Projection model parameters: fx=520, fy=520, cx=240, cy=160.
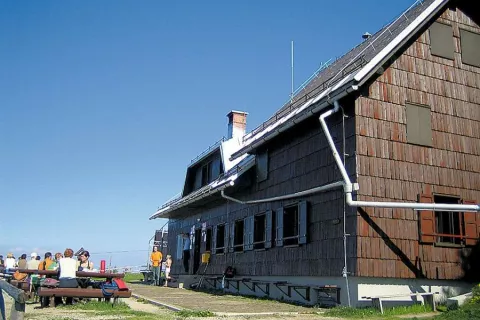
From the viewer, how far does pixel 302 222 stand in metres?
14.6

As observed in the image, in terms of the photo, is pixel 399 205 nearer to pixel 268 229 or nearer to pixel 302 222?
pixel 302 222

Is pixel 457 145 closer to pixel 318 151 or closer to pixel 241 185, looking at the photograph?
pixel 318 151

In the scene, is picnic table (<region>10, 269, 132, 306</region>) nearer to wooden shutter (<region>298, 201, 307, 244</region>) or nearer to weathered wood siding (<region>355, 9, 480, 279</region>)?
wooden shutter (<region>298, 201, 307, 244</region>)

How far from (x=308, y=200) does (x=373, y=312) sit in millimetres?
4143

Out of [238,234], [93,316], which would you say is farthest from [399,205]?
[238,234]

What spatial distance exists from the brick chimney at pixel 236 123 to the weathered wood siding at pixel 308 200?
6.07 m

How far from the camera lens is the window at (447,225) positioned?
12.9 meters

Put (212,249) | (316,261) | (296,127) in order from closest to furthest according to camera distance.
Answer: (316,261)
(296,127)
(212,249)

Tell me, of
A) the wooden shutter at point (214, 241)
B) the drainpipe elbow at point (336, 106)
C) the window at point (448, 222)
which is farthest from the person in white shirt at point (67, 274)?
the wooden shutter at point (214, 241)

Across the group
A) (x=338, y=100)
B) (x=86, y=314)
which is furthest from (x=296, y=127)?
(x=86, y=314)

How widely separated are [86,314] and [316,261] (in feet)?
20.5

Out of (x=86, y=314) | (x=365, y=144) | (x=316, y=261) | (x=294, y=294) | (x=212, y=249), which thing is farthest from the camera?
(x=212, y=249)

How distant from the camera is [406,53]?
14.1 m

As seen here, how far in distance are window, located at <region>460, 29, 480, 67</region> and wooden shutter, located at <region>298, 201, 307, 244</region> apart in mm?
6239
